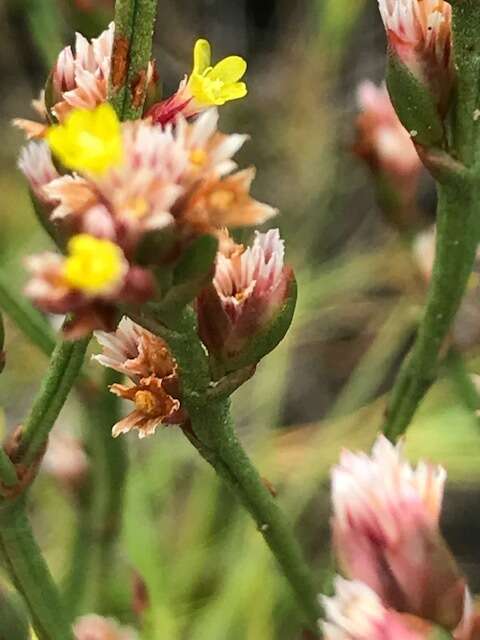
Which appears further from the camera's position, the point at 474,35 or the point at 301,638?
the point at 301,638

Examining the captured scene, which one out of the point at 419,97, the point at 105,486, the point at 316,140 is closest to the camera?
the point at 419,97

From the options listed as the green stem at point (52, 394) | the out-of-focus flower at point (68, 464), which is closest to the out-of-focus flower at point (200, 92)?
the green stem at point (52, 394)

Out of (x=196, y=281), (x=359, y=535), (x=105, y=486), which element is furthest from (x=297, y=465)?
(x=196, y=281)

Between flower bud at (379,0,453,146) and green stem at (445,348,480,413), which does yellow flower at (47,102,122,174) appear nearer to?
flower bud at (379,0,453,146)

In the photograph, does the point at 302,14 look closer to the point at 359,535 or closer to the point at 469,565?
the point at 469,565

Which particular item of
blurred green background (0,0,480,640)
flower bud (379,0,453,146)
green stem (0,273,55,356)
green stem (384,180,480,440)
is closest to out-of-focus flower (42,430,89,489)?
blurred green background (0,0,480,640)

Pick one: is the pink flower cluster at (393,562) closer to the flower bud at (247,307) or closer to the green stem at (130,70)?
the flower bud at (247,307)
